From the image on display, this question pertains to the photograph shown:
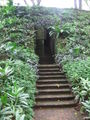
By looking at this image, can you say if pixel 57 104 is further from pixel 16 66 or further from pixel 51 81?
pixel 16 66

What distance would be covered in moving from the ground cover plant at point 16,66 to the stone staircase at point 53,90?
17.4 inches

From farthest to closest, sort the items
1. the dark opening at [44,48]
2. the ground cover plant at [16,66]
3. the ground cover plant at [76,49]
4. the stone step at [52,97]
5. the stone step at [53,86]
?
the dark opening at [44,48] → the stone step at [53,86] → the stone step at [52,97] → the ground cover plant at [76,49] → the ground cover plant at [16,66]

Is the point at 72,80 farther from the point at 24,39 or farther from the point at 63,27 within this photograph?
the point at 63,27

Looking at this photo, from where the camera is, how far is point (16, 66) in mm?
7312

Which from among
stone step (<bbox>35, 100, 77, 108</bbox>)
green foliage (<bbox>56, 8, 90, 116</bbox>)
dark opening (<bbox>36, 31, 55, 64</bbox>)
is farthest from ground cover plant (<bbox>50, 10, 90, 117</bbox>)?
dark opening (<bbox>36, 31, 55, 64</bbox>)

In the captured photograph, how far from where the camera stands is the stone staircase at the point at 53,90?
6.89 meters

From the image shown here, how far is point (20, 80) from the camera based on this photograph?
6.58 metres

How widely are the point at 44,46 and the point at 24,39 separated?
4.52 metres

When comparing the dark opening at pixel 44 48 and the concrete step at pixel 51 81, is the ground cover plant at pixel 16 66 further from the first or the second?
the dark opening at pixel 44 48

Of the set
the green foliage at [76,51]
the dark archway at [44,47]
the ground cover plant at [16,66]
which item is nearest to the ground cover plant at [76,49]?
the green foliage at [76,51]

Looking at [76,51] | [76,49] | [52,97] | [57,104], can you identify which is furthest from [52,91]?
[76,49]

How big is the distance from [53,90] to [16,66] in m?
1.69

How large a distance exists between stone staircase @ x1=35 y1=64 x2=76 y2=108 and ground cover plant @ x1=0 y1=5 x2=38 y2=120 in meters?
0.44

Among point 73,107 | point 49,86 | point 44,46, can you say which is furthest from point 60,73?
point 44,46
